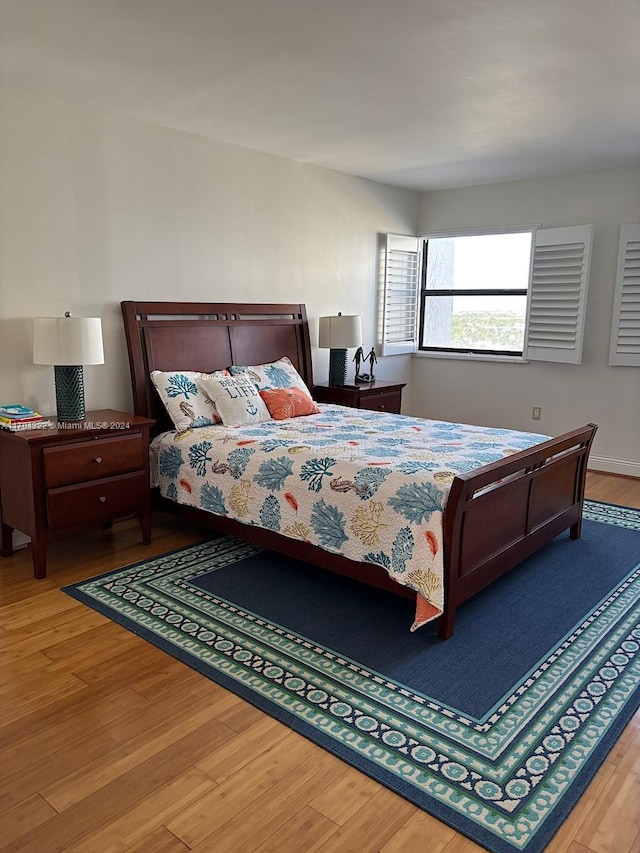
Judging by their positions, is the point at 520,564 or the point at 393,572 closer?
the point at 393,572

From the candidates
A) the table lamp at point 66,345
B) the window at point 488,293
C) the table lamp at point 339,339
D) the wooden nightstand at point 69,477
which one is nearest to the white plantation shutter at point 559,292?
the window at point 488,293

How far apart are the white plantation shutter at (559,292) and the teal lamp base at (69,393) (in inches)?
154

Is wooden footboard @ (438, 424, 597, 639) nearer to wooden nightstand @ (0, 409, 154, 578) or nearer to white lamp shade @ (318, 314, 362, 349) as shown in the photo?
wooden nightstand @ (0, 409, 154, 578)

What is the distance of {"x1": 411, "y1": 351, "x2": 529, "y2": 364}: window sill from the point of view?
19.6 ft

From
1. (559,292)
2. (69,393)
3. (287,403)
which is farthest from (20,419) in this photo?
(559,292)

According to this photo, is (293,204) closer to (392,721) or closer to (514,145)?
(514,145)

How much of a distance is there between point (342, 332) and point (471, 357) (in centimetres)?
165

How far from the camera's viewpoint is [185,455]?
378 centimetres

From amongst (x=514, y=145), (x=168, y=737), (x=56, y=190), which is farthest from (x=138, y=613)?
(x=514, y=145)

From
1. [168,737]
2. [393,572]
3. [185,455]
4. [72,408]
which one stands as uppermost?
[72,408]

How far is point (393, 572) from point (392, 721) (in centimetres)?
69

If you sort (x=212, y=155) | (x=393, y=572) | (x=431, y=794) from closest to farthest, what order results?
1. (x=431, y=794)
2. (x=393, y=572)
3. (x=212, y=155)

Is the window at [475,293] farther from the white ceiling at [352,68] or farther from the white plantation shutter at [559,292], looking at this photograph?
the white ceiling at [352,68]

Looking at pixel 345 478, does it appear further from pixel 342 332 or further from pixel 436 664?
pixel 342 332
